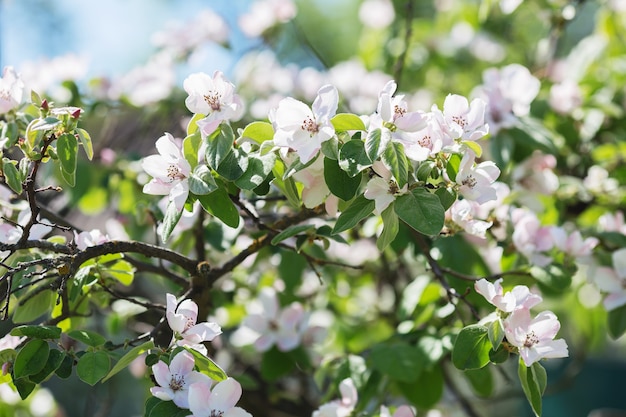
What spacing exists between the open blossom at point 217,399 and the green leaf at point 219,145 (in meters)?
0.20

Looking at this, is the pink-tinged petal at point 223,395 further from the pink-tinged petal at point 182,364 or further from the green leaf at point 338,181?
the green leaf at point 338,181

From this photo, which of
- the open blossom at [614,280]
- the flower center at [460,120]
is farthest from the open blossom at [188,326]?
the open blossom at [614,280]

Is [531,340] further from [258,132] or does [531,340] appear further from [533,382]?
[258,132]

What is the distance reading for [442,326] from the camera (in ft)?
3.74

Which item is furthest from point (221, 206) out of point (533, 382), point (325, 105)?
point (533, 382)

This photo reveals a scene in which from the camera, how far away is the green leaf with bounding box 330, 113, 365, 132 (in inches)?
29.7

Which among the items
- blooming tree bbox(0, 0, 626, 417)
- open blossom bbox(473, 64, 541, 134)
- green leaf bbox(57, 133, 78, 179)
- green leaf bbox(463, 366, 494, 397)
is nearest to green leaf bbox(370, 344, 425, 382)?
blooming tree bbox(0, 0, 626, 417)

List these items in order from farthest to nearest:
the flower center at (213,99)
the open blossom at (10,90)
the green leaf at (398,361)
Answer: the green leaf at (398,361)
the open blossom at (10,90)
the flower center at (213,99)

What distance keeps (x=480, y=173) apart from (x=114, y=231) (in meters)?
0.64

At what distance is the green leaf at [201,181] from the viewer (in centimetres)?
74

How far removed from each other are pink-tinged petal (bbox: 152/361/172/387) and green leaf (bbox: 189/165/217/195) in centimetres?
16

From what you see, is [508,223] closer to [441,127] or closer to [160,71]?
[441,127]

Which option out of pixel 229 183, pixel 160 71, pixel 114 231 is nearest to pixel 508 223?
pixel 229 183

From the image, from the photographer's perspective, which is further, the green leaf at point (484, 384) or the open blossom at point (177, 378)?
the green leaf at point (484, 384)
